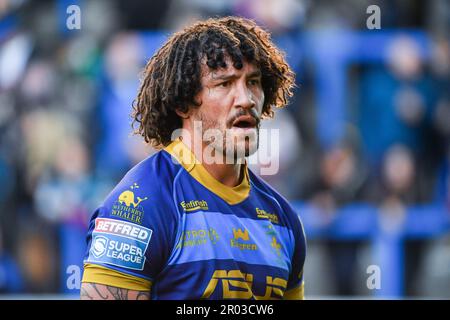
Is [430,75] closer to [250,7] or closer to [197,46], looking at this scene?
[250,7]

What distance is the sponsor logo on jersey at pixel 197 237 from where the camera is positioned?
12.5 ft

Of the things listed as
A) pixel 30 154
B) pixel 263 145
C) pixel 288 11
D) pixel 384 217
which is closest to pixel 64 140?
pixel 30 154

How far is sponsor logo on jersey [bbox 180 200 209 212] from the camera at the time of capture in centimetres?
391

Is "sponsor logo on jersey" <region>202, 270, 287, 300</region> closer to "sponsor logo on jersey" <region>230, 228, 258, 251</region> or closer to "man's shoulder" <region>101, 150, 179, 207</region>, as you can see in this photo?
"sponsor logo on jersey" <region>230, 228, 258, 251</region>

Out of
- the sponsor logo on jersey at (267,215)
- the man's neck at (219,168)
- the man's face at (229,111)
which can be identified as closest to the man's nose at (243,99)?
the man's face at (229,111)

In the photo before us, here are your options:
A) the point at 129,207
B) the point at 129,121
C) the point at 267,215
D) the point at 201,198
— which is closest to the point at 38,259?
the point at 129,121

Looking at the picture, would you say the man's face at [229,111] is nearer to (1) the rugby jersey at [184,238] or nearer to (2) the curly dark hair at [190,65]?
(2) the curly dark hair at [190,65]

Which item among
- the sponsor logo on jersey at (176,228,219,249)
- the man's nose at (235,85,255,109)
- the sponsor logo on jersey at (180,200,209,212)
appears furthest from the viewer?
the man's nose at (235,85,255,109)

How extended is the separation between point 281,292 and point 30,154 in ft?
18.9

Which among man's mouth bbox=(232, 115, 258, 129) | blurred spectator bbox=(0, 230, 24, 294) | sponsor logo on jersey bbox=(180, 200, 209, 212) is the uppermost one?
man's mouth bbox=(232, 115, 258, 129)

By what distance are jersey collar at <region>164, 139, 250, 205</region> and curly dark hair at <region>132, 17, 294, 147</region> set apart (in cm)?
17

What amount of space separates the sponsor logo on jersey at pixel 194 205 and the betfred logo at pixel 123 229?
25cm

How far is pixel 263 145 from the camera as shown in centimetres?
860

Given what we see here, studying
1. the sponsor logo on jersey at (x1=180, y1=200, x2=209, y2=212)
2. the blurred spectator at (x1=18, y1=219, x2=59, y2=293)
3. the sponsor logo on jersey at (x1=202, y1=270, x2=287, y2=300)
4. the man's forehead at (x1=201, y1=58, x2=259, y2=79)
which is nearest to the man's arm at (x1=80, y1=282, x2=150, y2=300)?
the sponsor logo on jersey at (x1=202, y1=270, x2=287, y2=300)
